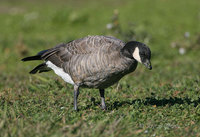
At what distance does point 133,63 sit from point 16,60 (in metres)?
7.58

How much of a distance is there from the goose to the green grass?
584mm

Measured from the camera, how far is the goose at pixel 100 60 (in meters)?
5.48

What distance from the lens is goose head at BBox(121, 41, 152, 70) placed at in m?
5.34

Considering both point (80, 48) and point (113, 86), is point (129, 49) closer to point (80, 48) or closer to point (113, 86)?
point (80, 48)

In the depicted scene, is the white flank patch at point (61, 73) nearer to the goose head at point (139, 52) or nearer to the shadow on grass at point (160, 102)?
the shadow on grass at point (160, 102)

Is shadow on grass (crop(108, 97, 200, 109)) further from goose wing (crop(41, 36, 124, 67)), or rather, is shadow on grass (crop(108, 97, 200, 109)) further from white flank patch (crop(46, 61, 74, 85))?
goose wing (crop(41, 36, 124, 67))

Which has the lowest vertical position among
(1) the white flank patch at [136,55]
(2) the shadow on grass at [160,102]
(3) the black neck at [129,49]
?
(2) the shadow on grass at [160,102]

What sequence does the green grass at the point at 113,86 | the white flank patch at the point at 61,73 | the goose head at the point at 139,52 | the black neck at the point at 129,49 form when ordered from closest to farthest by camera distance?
the green grass at the point at 113,86
the goose head at the point at 139,52
the black neck at the point at 129,49
the white flank patch at the point at 61,73

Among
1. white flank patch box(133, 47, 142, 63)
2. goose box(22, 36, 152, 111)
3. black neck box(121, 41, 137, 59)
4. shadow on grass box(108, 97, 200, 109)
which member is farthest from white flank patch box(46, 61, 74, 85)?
white flank patch box(133, 47, 142, 63)

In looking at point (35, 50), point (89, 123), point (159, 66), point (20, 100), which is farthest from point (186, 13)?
point (89, 123)

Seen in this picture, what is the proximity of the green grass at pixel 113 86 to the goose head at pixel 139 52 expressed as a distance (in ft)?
2.98

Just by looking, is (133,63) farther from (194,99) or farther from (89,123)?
(194,99)

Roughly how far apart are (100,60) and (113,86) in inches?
93.5

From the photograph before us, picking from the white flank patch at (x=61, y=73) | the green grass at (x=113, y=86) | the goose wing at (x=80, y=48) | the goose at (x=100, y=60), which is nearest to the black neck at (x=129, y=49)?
the goose at (x=100, y=60)
